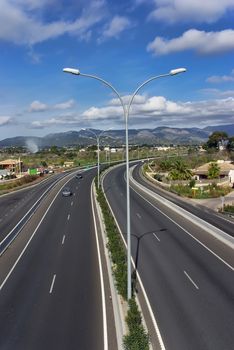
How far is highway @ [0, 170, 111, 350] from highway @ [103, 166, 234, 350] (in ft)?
8.90

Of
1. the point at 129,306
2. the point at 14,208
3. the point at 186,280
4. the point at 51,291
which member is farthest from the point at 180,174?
the point at 129,306

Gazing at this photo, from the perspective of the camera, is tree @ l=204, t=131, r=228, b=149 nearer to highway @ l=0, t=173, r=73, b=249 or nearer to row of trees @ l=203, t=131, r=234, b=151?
row of trees @ l=203, t=131, r=234, b=151

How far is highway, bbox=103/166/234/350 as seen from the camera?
17156 millimetres

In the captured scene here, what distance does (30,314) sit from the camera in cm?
1945

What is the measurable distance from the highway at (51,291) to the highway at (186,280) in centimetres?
271

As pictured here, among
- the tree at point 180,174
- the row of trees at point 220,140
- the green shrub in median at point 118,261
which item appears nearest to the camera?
the green shrub in median at point 118,261

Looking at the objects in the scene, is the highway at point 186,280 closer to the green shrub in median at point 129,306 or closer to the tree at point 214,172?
the green shrub in median at point 129,306

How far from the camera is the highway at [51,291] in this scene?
55.8 ft

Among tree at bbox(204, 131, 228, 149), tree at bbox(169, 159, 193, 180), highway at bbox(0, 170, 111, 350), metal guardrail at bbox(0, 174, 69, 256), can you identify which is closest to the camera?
highway at bbox(0, 170, 111, 350)

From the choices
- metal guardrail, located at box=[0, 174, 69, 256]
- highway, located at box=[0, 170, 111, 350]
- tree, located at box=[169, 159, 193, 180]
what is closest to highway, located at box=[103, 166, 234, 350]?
highway, located at box=[0, 170, 111, 350]

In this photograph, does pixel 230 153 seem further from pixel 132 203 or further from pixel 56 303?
pixel 56 303

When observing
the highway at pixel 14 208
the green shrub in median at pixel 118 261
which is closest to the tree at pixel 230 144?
the highway at pixel 14 208

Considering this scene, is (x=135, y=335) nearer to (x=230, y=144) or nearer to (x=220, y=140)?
(x=230, y=144)

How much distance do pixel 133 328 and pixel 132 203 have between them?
43398 mm
